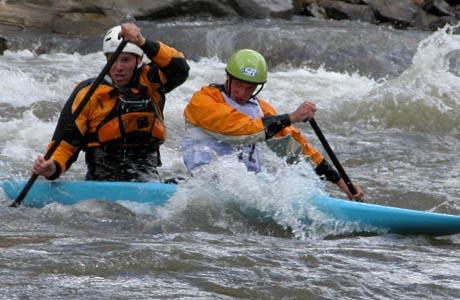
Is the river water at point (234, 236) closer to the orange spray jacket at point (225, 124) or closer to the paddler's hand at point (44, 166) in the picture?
the orange spray jacket at point (225, 124)

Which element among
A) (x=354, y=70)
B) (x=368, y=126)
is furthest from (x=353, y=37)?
(x=368, y=126)

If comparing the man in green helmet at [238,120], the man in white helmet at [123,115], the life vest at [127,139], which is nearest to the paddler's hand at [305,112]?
the man in green helmet at [238,120]

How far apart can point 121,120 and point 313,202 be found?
1.31 metres

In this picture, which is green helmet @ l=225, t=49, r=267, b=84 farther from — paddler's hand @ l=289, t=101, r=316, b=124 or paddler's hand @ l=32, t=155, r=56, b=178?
paddler's hand @ l=32, t=155, r=56, b=178

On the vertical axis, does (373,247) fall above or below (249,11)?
below

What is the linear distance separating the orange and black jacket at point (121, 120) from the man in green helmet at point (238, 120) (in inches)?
9.9

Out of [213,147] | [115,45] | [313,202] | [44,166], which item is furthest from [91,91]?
[313,202]

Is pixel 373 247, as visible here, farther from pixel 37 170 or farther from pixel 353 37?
pixel 353 37

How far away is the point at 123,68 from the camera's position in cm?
639

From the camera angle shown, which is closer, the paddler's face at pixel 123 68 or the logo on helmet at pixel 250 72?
the logo on helmet at pixel 250 72

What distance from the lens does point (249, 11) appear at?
669 inches

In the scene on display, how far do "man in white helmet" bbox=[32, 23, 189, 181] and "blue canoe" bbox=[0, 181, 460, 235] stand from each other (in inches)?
7.8

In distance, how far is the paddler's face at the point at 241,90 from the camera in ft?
20.8

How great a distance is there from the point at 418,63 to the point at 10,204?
724cm
